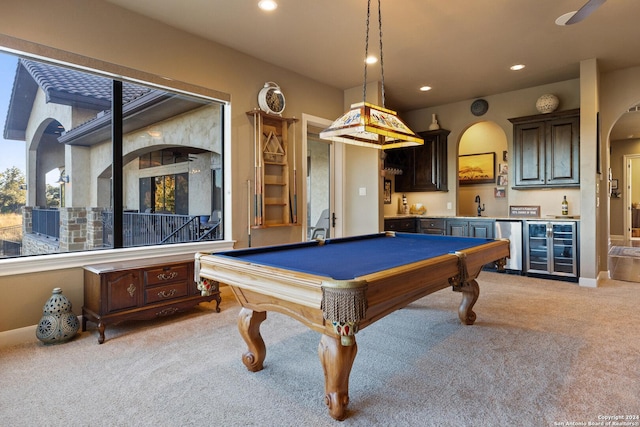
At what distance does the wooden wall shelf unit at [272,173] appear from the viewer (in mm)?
4141

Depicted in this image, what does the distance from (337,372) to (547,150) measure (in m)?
4.89

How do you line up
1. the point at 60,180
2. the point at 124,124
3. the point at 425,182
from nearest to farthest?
the point at 60,180 < the point at 124,124 < the point at 425,182

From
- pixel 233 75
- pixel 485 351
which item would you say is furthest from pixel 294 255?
pixel 233 75

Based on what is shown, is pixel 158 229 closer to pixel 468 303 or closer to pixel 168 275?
pixel 168 275

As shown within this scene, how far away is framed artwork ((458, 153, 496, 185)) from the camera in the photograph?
6555mm

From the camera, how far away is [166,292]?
314 centimetres

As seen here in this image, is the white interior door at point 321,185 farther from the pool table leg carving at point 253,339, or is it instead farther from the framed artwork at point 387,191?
the pool table leg carving at point 253,339

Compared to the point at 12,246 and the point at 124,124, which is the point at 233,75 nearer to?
the point at 124,124

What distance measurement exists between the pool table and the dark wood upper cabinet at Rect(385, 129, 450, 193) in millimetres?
3655

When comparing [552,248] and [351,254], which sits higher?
Answer: [351,254]

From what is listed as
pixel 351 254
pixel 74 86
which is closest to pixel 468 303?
pixel 351 254

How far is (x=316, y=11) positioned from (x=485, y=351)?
10.2 ft

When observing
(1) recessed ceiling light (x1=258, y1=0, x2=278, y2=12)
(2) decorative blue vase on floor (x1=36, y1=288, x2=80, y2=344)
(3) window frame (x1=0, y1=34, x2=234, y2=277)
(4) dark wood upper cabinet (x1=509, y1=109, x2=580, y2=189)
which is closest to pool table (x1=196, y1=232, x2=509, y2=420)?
(2) decorative blue vase on floor (x1=36, y1=288, x2=80, y2=344)

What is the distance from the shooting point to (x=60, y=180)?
315 centimetres
